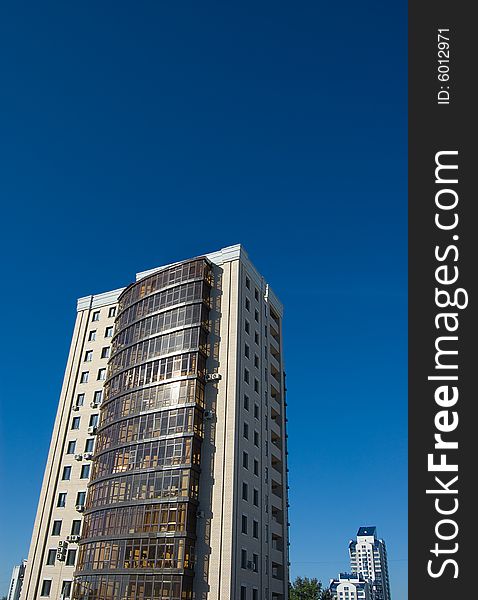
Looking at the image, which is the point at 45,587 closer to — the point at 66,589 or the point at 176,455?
the point at 66,589

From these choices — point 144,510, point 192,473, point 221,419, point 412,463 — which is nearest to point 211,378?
point 221,419

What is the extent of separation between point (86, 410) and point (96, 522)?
47.4 feet

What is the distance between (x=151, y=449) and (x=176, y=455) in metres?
2.68

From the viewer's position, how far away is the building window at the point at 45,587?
47406 millimetres

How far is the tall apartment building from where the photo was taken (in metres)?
38.7

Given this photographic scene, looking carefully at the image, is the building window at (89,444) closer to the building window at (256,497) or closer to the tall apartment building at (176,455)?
the tall apartment building at (176,455)

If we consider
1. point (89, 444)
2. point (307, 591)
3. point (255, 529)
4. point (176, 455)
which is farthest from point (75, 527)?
point (307, 591)

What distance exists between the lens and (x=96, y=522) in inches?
1721

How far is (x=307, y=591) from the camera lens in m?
70.8

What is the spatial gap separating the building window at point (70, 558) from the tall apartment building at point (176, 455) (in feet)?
0.31

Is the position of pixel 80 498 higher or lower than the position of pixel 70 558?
higher

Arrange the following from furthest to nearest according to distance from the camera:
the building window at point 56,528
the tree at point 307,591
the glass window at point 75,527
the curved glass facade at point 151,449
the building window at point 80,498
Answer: the tree at point 307,591 → the building window at point 80,498 → the building window at point 56,528 → the glass window at point 75,527 → the curved glass facade at point 151,449

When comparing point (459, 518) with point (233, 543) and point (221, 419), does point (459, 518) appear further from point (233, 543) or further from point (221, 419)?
point (221, 419)

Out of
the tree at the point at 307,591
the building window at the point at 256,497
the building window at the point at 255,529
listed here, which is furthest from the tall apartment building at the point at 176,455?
the tree at the point at 307,591
